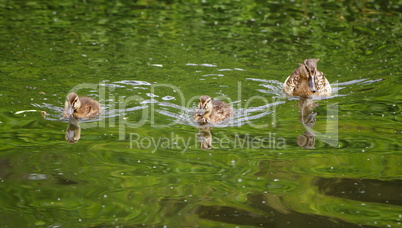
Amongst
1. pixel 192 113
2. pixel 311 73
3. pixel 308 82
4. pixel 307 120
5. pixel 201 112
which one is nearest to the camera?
pixel 201 112

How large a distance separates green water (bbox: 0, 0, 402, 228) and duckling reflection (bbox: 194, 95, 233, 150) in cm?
12

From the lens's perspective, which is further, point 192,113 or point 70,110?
point 192,113

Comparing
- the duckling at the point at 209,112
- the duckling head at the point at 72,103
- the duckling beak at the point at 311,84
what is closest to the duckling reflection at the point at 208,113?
the duckling at the point at 209,112

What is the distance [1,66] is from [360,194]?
21.2 feet

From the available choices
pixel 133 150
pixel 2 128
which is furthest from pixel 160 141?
pixel 2 128

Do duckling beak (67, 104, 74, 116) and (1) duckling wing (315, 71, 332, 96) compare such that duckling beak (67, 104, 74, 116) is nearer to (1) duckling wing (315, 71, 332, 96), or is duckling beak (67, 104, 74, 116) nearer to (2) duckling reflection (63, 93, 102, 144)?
(2) duckling reflection (63, 93, 102, 144)

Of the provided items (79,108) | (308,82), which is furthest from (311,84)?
(79,108)

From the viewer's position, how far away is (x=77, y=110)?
8.12 meters

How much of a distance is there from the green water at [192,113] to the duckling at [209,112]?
16 cm

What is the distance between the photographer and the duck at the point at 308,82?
30.4 ft

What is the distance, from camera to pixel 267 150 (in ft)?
23.2

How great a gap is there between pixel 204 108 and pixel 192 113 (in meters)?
0.61

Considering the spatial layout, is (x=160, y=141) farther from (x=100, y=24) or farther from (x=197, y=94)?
(x=100, y=24)

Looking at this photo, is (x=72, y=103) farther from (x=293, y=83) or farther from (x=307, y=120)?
(x=293, y=83)
